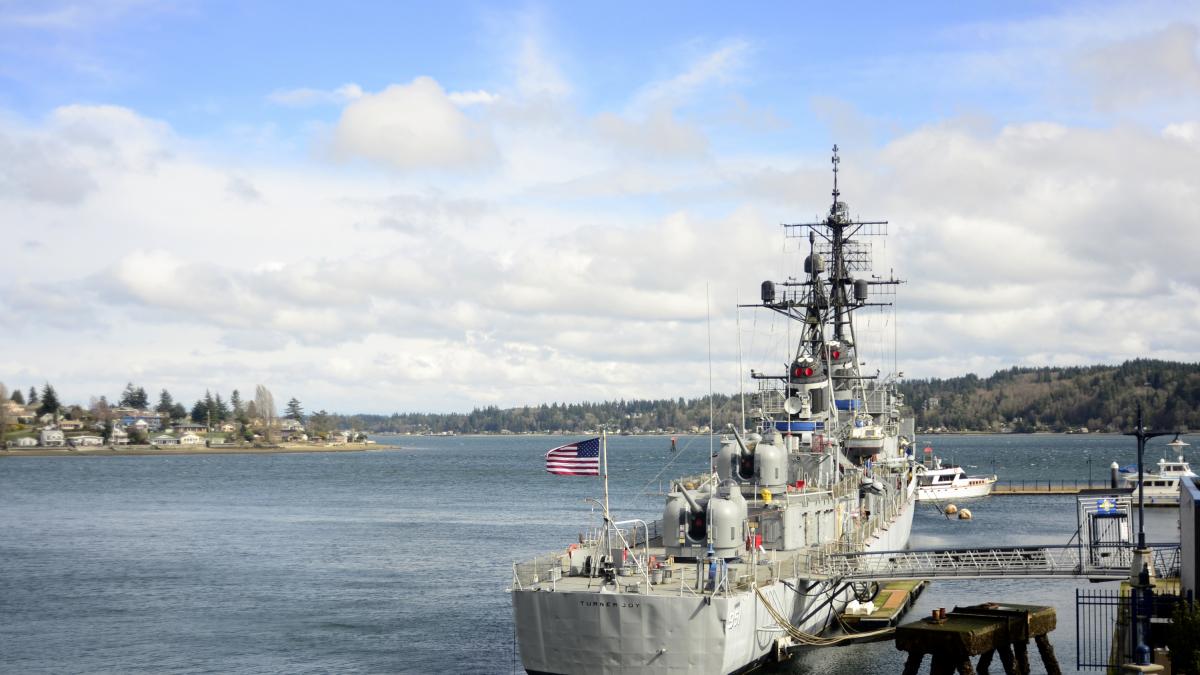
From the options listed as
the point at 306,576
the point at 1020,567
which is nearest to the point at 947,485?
the point at 306,576

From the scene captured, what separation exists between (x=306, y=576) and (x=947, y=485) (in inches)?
2778

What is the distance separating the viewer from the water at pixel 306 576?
43469 mm

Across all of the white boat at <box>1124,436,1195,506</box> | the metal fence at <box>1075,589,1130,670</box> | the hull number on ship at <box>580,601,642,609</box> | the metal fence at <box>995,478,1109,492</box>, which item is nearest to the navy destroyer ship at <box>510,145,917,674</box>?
the hull number on ship at <box>580,601,642,609</box>

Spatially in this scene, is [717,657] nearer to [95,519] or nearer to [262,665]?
[262,665]

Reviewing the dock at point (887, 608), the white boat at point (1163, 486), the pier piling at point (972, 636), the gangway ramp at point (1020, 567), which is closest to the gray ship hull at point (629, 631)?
the pier piling at point (972, 636)

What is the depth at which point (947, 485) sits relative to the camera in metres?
114

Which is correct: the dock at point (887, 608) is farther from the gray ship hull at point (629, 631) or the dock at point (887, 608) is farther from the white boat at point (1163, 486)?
the white boat at point (1163, 486)

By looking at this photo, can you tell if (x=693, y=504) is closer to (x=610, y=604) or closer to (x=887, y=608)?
(x=610, y=604)

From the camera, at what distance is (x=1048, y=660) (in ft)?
114

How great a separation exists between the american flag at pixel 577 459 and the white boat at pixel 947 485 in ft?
269

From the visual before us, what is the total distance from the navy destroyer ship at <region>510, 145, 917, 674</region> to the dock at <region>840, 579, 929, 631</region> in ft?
2.50

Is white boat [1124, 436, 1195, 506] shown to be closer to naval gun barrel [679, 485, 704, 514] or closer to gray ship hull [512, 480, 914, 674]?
naval gun barrel [679, 485, 704, 514]

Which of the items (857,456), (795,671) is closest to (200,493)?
(857,456)

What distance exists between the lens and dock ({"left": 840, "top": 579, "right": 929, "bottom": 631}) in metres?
45.6
